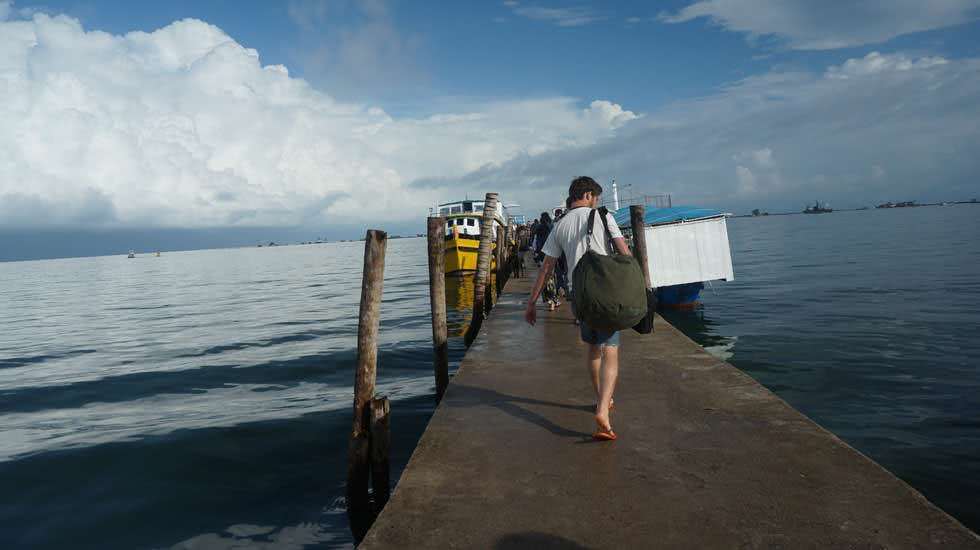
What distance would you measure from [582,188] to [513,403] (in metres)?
2.16

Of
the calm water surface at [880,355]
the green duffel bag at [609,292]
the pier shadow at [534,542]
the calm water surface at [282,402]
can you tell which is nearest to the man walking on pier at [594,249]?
the green duffel bag at [609,292]

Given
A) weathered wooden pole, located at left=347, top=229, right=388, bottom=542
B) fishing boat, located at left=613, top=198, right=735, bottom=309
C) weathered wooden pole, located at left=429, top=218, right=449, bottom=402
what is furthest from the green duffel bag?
fishing boat, located at left=613, top=198, right=735, bottom=309

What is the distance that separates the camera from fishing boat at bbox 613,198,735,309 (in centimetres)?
1478

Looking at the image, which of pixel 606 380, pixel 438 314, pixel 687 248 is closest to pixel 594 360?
pixel 606 380

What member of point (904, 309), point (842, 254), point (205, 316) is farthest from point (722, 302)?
point (842, 254)

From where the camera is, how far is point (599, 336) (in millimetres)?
4078

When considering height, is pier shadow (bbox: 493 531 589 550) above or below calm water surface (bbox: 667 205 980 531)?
above

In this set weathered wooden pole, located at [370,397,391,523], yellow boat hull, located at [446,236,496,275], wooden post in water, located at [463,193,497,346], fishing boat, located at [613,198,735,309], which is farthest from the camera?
yellow boat hull, located at [446,236,496,275]

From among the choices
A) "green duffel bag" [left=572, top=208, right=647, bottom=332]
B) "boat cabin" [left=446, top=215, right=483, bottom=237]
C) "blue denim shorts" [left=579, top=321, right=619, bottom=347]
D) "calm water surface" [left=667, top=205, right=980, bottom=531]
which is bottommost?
"calm water surface" [left=667, top=205, right=980, bottom=531]

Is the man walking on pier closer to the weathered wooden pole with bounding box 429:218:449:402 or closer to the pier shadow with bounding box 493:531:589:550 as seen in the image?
the pier shadow with bounding box 493:531:589:550

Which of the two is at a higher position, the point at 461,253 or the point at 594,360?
the point at 461,253

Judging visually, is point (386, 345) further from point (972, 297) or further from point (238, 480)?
point (972, 297)

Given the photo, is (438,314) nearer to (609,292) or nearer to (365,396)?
(365,396)

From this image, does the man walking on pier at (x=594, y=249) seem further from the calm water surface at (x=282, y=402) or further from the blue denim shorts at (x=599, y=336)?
the calm water surface at (x=282, y=402)
